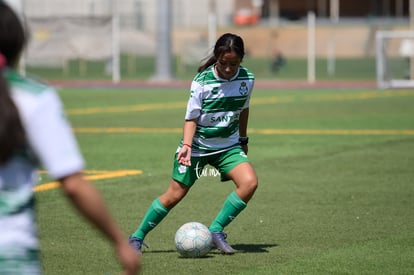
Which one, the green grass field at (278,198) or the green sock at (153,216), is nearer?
the green grass field at (278,198)

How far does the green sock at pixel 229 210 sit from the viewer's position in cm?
829

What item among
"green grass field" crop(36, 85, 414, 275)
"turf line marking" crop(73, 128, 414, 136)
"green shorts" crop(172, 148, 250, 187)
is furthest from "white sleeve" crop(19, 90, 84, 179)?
"turf line marking" crop(73, 128, 414, 136)

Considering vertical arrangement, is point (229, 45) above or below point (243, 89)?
above

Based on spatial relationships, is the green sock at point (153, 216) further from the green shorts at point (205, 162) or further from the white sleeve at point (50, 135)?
the white sleeve at point (50, 135)

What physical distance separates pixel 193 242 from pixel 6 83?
4.70 metres

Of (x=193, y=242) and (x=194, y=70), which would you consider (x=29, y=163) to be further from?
(x=194, y=70)

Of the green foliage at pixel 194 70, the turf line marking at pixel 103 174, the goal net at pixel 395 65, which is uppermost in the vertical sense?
the turf line marking at pixel 103 174

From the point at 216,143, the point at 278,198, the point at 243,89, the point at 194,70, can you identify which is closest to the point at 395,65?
the point at 194,70

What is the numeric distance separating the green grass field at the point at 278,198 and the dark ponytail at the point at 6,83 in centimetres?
408

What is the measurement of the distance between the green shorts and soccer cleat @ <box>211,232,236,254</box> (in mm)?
448

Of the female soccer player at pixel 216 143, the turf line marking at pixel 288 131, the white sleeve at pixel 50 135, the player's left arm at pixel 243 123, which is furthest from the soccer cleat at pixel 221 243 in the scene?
the turf line marking at pixel 288 131

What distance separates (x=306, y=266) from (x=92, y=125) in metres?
14.5

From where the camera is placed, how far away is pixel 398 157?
15.6 meters

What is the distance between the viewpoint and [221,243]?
834 cm
